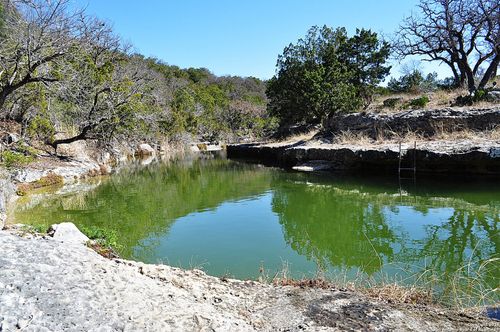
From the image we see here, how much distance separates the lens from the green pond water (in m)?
6.48

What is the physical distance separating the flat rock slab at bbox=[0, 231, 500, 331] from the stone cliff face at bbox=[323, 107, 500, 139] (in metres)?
15.7

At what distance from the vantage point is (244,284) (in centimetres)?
441

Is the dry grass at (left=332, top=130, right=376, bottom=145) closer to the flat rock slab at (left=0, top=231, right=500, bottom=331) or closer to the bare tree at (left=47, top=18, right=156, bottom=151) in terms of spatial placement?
the bare tree at (left=47, top=18, right=156, bottom=151)

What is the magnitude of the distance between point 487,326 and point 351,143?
1750 centimetres

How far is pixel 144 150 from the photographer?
117 ft

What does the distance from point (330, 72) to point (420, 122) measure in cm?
749

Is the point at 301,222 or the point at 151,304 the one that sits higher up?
the point at 151,304

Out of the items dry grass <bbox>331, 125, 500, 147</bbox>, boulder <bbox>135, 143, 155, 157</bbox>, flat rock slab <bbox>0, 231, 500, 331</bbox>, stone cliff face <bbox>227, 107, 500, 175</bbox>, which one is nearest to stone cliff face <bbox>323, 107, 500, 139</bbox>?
stone cliff face <bbox>227, 107, 500, 175</bbox>

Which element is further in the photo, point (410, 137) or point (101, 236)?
point (410, 137)

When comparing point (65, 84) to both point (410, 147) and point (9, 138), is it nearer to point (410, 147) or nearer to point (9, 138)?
point (9, 138)

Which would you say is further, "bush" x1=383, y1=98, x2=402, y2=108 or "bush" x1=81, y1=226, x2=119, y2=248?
"bush" x1=383, y1=98, x2=402, y2=108

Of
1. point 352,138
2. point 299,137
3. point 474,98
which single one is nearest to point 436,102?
point 474,98

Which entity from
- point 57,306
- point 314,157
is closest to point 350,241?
point 57,306

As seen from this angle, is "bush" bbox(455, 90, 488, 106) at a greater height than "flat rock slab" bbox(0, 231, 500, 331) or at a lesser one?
greater
